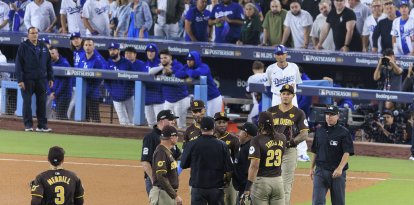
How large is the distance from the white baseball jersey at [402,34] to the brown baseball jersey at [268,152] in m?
9.03

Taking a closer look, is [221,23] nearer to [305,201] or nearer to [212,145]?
[305,201]

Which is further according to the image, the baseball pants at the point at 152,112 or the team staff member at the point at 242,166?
the baseball pants at the point at 152,112

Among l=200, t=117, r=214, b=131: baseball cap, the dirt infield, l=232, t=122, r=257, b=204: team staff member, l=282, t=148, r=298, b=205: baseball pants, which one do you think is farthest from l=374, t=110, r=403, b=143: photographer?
l=200, t=117, r=214, b=131: baseball cap

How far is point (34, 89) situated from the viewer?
21.0m

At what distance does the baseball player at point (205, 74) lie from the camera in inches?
795

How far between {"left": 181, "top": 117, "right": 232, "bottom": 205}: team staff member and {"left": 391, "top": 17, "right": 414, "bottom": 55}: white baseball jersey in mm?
9582

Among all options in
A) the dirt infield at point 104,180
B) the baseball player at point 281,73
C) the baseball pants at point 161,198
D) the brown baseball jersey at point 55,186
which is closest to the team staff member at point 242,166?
the baseball pants at point 161,198

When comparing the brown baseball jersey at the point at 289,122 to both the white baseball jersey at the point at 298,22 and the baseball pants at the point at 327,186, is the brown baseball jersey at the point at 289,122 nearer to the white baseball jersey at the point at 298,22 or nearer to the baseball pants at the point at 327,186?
the baseball pants at the point at 327,186

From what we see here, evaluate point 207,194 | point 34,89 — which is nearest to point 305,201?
point 207,194

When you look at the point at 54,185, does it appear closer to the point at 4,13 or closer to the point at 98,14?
the point at 98,14

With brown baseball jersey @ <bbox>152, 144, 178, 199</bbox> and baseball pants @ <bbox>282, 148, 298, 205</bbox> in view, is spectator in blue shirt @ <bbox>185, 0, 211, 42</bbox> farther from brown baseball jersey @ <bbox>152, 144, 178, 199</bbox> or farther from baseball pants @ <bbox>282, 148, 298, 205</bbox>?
brown baseball jersey @ <bbox>152, 144, 178, 199</bbox>

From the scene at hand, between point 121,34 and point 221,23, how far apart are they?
2683mm

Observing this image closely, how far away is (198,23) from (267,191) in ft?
36.1

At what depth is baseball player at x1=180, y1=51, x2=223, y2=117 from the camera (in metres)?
20.2
